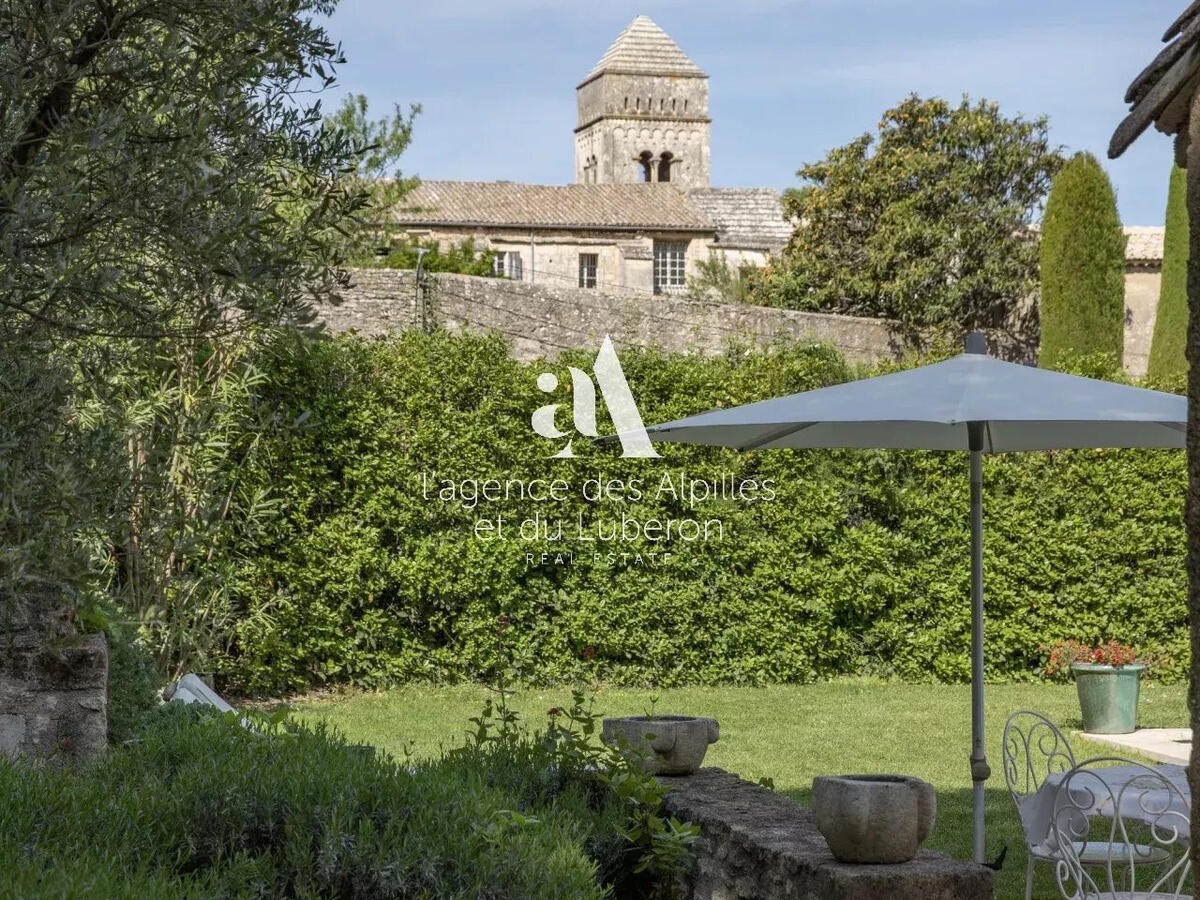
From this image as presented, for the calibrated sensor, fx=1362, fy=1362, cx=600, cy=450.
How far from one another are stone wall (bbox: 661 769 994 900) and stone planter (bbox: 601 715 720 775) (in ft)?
0.34

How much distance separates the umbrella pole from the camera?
5629 millimetres

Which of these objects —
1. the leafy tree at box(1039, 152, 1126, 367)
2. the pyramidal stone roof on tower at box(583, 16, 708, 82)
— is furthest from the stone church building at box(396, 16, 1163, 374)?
the pyramidal stone roof on tower at box(583, 16, 708, 82)

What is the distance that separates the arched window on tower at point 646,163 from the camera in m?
67.5

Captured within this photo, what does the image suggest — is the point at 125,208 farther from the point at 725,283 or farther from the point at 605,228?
the point at 605,228

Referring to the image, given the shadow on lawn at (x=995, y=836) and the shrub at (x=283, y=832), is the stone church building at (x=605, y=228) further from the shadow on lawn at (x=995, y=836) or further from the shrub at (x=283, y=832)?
the shrub at (x=283, y=832)

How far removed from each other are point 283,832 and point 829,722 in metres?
A: 7.53

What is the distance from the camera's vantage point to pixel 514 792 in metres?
4.37

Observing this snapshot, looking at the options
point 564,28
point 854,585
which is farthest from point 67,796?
point 564,28

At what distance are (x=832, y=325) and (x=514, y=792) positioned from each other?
16260mm

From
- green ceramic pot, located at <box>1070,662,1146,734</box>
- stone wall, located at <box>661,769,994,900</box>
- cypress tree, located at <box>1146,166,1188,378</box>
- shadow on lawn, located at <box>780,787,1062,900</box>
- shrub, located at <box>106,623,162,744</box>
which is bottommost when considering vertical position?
shadow on lawn, located at <box>780,787,1062,900</box>

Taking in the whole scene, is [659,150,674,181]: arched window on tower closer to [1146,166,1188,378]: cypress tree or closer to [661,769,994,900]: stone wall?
[1146,166,1188,378]: cypress tree

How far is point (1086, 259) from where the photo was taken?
891 inches

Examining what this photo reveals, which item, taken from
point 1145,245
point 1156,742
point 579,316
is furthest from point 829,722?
point 1145,245

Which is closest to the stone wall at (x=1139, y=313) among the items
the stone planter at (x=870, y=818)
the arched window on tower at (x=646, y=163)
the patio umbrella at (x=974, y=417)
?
the patio umbrella at (x=974, y=417)
